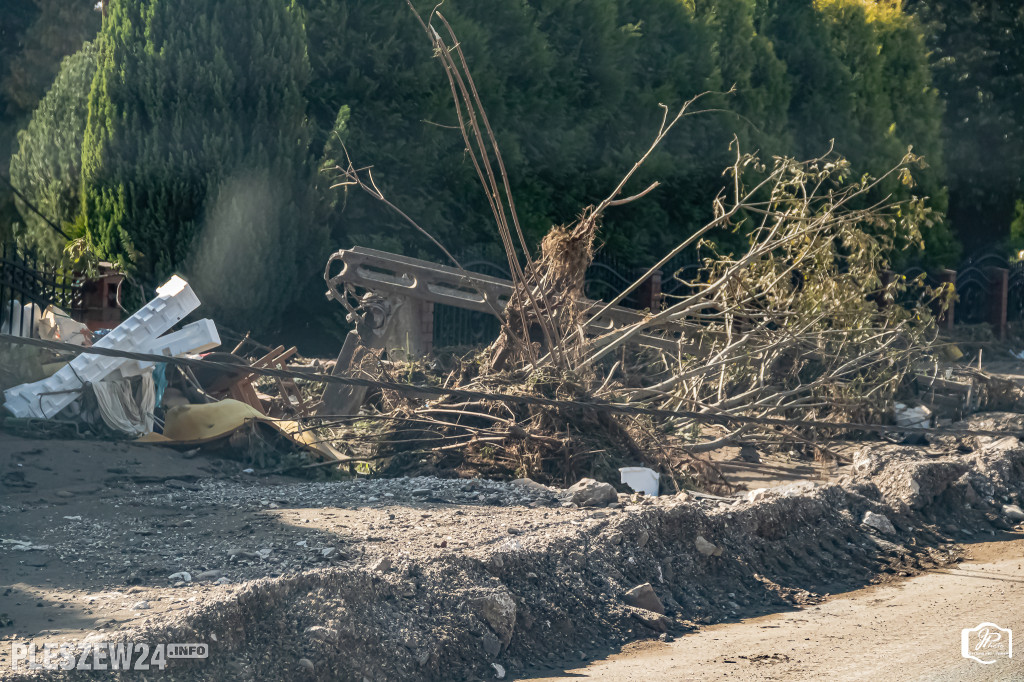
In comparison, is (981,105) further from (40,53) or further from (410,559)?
(410,559)

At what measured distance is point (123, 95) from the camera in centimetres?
1171

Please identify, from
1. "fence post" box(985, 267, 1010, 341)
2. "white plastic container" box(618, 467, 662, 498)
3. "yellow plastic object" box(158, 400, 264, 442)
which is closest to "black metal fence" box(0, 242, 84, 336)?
"yellow plastic object" box(158, 400, 264, 442)

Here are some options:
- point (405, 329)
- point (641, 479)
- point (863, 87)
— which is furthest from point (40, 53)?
point (641, 479)

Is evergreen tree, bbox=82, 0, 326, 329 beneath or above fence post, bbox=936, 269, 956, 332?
above

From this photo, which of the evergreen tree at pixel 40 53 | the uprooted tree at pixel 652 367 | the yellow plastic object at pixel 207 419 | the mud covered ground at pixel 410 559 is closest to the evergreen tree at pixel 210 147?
the yellow plastic object at pixel 207 419

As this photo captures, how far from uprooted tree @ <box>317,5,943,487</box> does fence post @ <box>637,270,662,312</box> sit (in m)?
2.93

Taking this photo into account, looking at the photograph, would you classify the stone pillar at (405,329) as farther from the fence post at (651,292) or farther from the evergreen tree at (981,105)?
the evergreen tree at (981,105)

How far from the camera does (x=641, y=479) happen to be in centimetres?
678

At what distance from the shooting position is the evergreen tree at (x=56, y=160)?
1337 centimetres

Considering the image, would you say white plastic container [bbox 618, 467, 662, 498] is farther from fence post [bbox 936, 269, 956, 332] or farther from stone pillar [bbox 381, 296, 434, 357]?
fence post [bbox 936, 269, 956, 332]

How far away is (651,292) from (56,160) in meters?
8.02

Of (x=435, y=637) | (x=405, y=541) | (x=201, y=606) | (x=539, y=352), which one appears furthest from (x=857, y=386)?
(x=201, y=606)

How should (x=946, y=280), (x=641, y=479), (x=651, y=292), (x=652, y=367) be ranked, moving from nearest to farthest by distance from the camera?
(x=641, y=479) < (x=652, y=367) < (x=651, y=292) < (x=946, y=280)

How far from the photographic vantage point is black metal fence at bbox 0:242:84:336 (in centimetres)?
918
